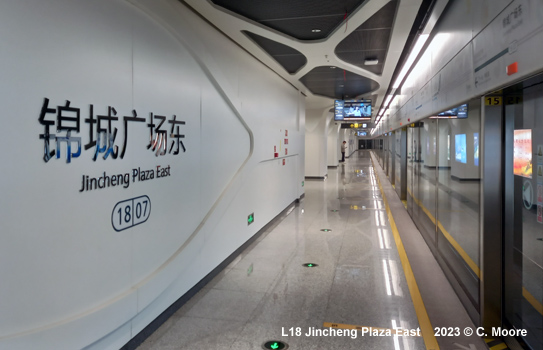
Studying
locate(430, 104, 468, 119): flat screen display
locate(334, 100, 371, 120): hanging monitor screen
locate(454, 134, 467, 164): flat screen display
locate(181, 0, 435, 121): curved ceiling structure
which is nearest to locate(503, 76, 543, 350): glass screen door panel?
locate(430, 104, 468, 119): flat screen display

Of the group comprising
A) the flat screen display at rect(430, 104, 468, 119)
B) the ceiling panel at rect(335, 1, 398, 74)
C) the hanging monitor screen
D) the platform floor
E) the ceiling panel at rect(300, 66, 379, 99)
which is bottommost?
the platform floor

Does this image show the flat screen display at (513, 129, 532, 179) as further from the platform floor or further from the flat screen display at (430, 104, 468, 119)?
the platform floor

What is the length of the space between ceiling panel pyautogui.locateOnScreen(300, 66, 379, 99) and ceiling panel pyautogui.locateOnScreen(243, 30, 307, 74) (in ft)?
1.90

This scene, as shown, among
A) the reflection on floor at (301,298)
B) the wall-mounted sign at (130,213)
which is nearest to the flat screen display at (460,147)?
the reflection on floor at (301,298)

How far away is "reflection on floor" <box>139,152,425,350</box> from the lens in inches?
124

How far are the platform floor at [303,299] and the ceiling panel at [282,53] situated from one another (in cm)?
314

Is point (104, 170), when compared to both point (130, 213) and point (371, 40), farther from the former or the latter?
point (371, 40)

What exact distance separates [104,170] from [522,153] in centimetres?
312

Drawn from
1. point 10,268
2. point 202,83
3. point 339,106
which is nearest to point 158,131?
Result: point 202,83

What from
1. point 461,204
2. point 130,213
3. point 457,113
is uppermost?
point 457,113

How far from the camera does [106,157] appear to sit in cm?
270

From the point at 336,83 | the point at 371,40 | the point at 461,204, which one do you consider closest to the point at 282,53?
the point at 371,40

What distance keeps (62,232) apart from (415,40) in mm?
5523

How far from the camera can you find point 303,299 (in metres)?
3.96
